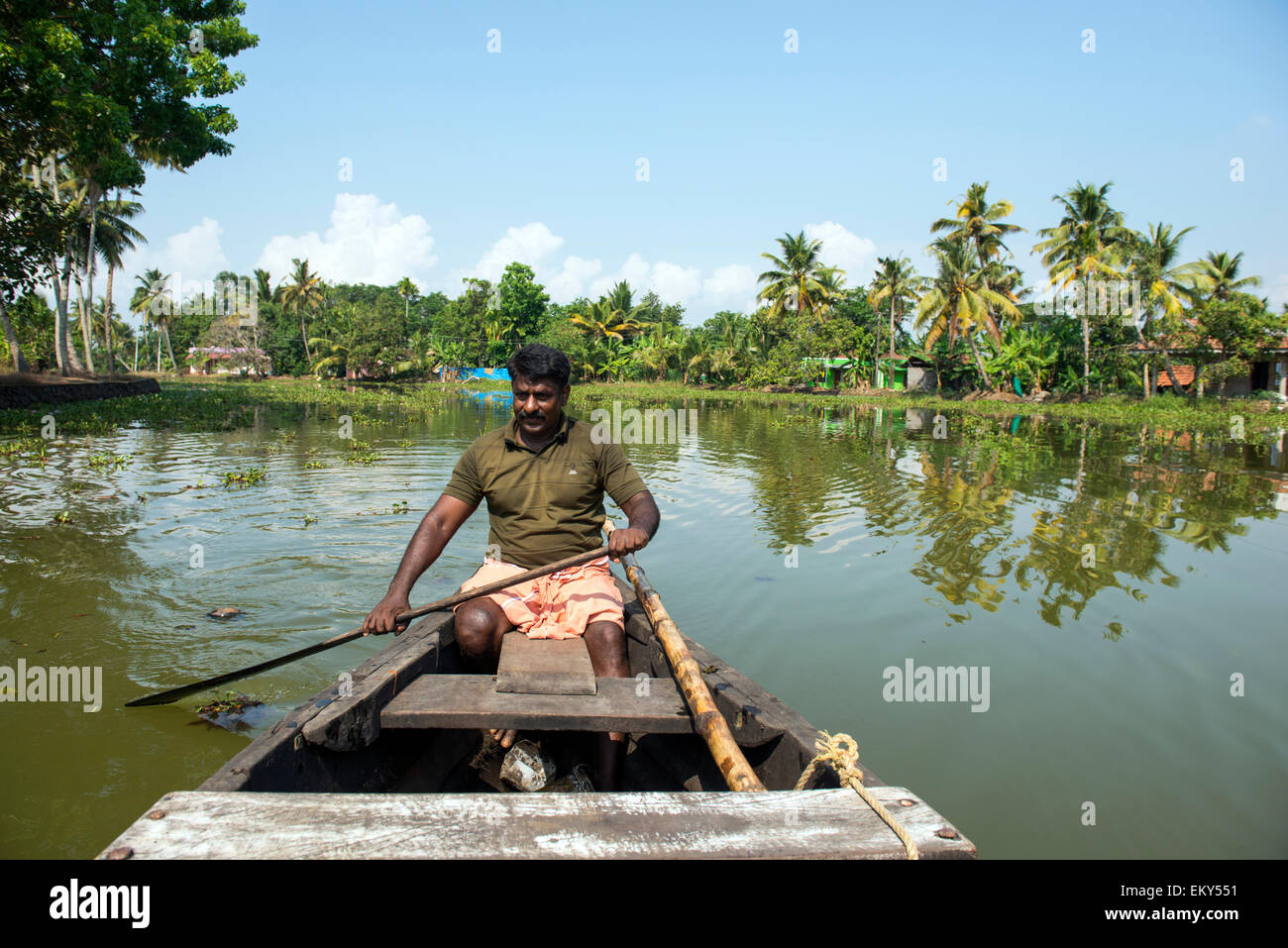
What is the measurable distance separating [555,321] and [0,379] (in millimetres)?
35318

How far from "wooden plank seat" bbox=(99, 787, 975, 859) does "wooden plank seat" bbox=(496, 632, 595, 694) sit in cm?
112

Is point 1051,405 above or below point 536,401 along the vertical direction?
above

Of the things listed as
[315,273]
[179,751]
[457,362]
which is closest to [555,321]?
[457,362]

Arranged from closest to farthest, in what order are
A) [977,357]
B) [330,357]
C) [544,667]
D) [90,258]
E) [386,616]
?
[544,667]
[386,616]
[90,258]
[977,357]
[330,357]

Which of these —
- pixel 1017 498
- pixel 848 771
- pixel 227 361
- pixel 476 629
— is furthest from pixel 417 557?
pixel 227 361

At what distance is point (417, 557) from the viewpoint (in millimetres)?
3469

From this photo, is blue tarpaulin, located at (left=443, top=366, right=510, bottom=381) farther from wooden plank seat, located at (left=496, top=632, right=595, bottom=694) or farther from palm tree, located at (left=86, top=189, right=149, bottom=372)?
wooden plank seat, located at (left=496, top=632, right=595, bottom=694)

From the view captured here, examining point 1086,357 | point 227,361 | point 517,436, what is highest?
point 227,361

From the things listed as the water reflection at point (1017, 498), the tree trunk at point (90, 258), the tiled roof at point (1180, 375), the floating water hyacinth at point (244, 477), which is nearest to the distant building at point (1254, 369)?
the tiled roof at point (1180, 375)

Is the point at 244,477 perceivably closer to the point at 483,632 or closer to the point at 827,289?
the point at 483,632

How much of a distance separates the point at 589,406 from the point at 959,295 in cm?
1801

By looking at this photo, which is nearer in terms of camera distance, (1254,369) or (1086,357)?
(1086,357)

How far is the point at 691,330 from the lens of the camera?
53406mm

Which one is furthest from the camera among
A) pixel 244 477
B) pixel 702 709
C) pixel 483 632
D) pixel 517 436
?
pixel 244 477
